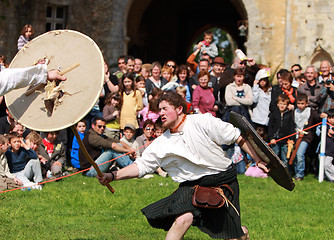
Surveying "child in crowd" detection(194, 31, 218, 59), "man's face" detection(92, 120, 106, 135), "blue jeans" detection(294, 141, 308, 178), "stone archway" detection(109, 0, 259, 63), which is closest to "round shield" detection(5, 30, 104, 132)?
"man's face" detection(92, 120, 106, 135)

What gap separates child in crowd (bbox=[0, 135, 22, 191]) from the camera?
27.4 feet

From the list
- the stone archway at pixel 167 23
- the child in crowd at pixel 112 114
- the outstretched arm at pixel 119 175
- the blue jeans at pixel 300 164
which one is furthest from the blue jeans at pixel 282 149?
the stone archway at pixel 167 23

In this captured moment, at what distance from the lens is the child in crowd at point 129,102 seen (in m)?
9.99

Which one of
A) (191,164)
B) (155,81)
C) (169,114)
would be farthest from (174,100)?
(155,81)

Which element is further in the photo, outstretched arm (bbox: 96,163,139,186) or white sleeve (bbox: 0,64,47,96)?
outstretched arm (bbox: 96,163,139,186)

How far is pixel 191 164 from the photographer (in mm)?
5176

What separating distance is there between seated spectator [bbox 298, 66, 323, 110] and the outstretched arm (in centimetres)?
582

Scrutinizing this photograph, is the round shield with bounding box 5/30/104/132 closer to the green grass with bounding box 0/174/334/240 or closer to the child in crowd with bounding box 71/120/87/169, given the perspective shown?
the green grass with bounding box 0/174/334/240

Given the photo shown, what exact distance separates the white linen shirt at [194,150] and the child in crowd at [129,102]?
187 inches

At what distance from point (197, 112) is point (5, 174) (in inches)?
130

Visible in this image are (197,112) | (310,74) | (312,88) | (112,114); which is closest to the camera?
(197,112)

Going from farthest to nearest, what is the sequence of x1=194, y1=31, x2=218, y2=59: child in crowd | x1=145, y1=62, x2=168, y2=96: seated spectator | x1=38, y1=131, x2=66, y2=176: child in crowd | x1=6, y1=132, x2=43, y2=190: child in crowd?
x1=194, y1=31, x2=218, y2=59: child in crowd → x1=145, y1=62, x2=168, y2=96: seated spectator → x1=38, y1=131, x2=66, y2=176: child in crowd → x1=6, y1=132, x2=43, y2=190: child in crowd

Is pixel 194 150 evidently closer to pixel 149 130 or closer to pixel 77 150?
pixel 149 130

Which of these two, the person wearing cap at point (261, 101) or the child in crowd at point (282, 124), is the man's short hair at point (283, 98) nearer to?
the child in crowd at point (282, 124)
